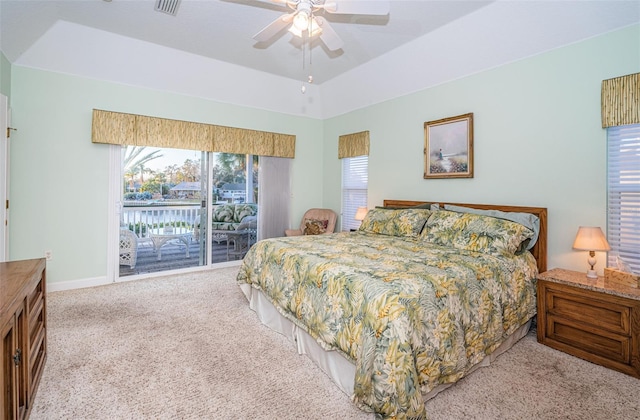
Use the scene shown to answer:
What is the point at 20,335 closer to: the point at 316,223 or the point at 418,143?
the point at 316,223

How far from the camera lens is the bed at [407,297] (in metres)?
1.58

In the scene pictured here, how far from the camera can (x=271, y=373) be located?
6.93ft

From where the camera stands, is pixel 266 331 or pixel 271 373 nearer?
pixel 271 373

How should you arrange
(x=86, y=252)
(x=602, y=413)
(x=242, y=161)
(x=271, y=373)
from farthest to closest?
1. (x=242, y=161)
2. (x=86, y=252)
3. (x=271, y=373)
4. (x=602, y=413)

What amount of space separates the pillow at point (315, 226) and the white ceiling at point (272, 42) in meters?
2.12

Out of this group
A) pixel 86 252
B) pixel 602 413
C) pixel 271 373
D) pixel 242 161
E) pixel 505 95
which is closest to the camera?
pixel 602 413

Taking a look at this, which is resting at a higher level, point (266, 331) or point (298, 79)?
point (298, 79)

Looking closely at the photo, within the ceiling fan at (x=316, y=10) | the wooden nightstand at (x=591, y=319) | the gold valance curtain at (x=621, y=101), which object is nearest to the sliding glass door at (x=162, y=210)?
the ceiling fan at (x=316, y=10)

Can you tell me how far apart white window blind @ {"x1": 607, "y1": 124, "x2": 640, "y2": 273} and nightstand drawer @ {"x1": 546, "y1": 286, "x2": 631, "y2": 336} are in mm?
581

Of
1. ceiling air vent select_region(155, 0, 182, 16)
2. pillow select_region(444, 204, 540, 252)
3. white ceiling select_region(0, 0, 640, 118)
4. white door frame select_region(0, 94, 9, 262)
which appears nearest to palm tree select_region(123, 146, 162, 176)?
white ceiling select_region(0, 0, 640, 118)

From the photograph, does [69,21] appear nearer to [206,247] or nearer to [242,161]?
[242,161]

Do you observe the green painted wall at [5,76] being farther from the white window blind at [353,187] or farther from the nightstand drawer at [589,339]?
the nightstand drawer at [589,339]

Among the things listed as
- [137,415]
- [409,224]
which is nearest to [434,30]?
[409,224]

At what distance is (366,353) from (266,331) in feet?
4.61
